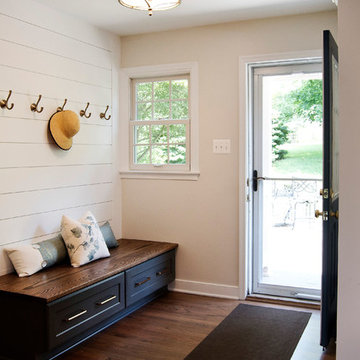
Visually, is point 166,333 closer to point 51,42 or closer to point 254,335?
point 254,335

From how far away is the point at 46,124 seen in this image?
3.42 meters

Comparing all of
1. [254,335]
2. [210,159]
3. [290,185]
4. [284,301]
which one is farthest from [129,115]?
[254,335]

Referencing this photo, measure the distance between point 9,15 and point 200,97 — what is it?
1628mm

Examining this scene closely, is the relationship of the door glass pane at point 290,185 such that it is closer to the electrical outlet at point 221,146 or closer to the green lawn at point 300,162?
the green lawn at point 300,162

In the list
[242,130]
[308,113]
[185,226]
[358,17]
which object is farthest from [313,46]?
[185,226]

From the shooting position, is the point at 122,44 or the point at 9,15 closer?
the point at 9,15

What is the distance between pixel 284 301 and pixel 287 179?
100 cm

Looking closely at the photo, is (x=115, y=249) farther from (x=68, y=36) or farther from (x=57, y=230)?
(x=68, y=36)

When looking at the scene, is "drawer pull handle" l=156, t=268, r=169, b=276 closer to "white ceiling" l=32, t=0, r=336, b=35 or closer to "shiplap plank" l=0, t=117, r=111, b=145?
"shiplap plank" l=0, t=117, r=111, b=145

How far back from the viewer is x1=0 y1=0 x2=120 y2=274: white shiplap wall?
10.2 ft

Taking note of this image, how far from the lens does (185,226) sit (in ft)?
13.6

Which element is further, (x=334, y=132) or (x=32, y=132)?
(x=32, y=132)

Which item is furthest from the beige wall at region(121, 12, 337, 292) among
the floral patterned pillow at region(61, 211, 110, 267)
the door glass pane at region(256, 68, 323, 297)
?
the floral patterned pillow at region(61, 211, 110, 267)

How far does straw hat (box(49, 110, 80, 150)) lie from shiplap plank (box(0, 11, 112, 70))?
0.47 m
